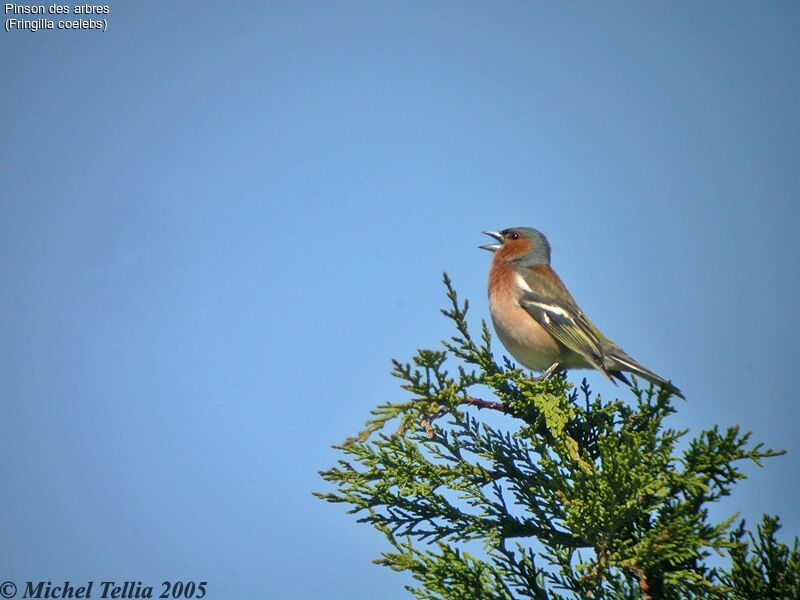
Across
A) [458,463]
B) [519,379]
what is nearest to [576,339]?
[519,379]

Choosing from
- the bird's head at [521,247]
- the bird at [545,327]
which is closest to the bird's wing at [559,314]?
the bird at [545,327]

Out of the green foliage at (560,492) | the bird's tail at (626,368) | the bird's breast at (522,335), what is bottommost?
the green foliage at (560,492)

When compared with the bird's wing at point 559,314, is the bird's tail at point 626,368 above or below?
below

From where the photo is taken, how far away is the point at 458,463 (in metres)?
3.84

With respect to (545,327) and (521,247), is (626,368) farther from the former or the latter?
(521,247)

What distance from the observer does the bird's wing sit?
18.6 ft

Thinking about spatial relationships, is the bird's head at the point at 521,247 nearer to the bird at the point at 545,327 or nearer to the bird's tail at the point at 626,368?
the bird at the point at 545,327

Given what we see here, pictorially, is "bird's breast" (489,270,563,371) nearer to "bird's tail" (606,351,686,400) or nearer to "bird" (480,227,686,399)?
"bird" (480,227,686,399)

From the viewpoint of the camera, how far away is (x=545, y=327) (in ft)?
19.6

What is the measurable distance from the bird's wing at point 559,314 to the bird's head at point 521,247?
41cm

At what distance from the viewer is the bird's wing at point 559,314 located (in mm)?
5672

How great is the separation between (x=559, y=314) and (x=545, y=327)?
19 centimetres

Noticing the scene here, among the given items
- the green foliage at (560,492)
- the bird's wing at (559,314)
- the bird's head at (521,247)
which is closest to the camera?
the green foliage at (560,492)

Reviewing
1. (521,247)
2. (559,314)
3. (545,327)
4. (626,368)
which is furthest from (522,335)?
(521,247)
